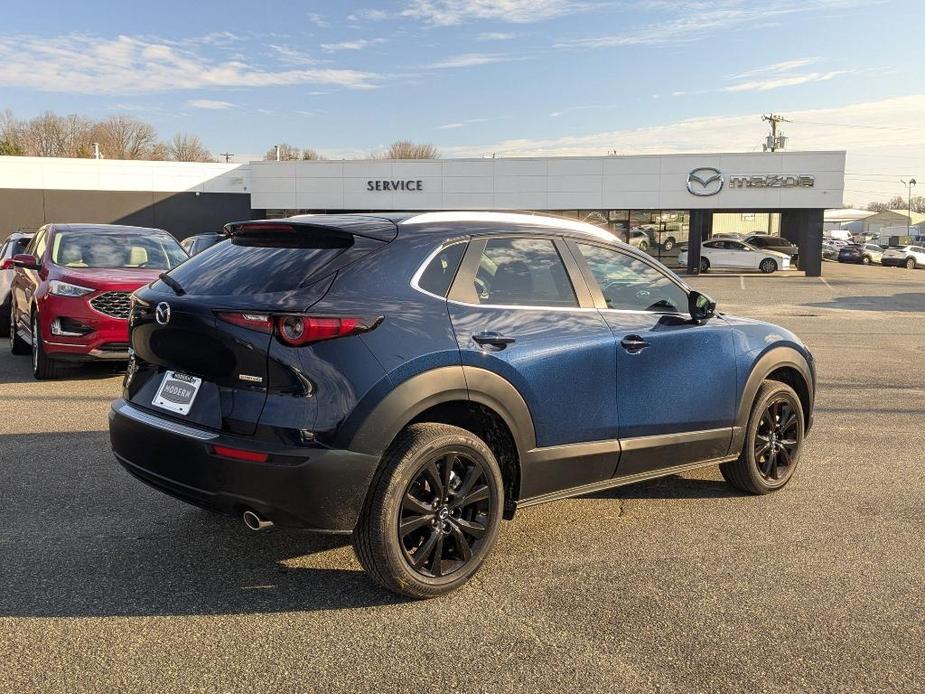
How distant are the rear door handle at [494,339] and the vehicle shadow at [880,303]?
19235 mm

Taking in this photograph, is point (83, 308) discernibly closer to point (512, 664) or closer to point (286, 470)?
point (286, 470)

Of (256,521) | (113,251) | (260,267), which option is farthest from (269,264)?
(113,251)

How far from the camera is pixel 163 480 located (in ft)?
11.9

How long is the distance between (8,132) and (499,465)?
4113 inches

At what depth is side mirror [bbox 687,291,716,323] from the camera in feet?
15.6

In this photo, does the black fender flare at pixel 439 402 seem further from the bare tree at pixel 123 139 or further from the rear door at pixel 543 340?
the bare tree at pixel 123 139

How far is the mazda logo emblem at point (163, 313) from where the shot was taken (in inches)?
146

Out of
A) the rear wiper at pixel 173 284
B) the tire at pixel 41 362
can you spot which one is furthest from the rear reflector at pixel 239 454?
the tire at pixel 41 362

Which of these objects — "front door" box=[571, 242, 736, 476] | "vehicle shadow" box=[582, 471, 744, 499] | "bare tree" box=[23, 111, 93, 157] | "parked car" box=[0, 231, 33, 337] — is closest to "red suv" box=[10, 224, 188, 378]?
"parked car" box=[0, 231, 33, 337]

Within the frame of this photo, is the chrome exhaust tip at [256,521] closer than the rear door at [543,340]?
Yes

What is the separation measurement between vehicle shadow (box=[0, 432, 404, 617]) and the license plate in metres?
0.81

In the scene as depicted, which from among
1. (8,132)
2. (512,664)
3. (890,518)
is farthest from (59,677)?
(8,132)

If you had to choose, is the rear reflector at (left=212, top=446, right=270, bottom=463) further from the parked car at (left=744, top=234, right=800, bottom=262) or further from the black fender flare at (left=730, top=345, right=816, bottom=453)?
the parked car at (left=744, top=234, right=800, bottom=262)

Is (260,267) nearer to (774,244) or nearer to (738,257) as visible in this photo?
(738,257)
